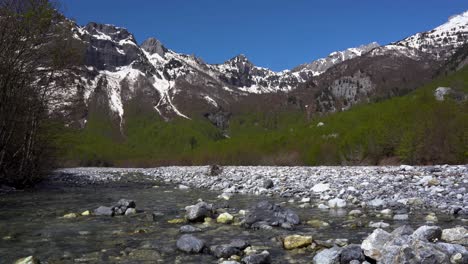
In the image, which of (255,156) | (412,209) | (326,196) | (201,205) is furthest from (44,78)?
(255,156)

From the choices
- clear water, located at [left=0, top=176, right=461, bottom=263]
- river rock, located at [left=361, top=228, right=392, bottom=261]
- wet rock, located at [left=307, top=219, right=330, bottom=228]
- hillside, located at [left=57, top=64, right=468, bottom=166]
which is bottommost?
clear water, located at [left=0, top=176, right=461, bottom=263]

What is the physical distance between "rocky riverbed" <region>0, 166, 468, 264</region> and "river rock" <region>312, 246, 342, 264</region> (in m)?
0.02

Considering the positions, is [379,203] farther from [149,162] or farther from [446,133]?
[149,162]

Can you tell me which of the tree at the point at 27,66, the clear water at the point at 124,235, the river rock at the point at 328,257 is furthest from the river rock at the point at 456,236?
the tree at the point at 27,66

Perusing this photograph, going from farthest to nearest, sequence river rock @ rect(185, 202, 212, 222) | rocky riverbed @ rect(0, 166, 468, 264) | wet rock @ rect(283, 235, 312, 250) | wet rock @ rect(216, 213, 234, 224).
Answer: river rock @ rect(185, 202, 212, 222)
wet rock @ rect(216, 213, 234, 224)
wet rock @ rect(283, 235, 312, 250)
rocky riverbed @ rect(0, 166, 468, 264)

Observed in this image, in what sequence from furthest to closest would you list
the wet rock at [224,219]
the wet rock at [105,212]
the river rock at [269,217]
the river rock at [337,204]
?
the river rock at [337,204] → the wet rock at [105,212] → the wet rock at [224,219] → the river rock at [269,217]

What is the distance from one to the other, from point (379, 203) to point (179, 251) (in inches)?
367

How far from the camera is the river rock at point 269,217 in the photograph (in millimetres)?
12062

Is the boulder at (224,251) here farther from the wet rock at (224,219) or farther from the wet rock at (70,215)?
the wet rock at (70,215)

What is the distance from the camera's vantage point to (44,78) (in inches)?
848

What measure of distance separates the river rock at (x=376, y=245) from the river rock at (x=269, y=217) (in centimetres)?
428

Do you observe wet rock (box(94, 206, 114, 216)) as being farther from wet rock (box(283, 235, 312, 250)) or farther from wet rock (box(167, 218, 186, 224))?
wet rock (box(283, 235, 312, 250))

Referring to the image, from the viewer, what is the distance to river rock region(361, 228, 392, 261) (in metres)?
7.32

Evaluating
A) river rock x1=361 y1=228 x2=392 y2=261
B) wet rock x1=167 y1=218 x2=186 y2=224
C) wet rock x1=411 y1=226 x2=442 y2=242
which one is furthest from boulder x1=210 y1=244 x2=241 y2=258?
wet rock x1=167 y1=218 x2=186 y2=224
